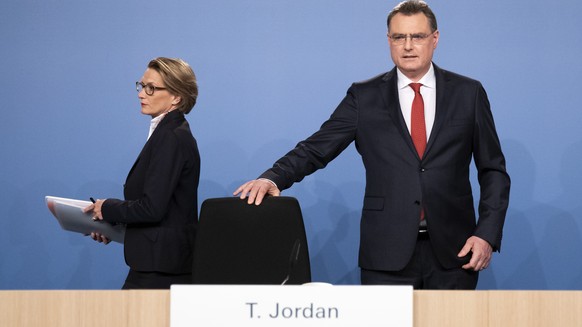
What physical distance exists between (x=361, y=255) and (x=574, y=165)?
61.1 inches

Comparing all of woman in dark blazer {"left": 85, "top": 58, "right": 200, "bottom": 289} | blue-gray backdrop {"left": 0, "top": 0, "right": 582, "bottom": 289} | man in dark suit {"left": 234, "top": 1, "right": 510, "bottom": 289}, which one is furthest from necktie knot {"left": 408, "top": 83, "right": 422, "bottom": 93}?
blue-gray backdrop {"left": 0, "top": 0, "right": 582, "bottom": 289}

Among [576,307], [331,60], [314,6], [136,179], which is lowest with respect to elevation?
[576,307]

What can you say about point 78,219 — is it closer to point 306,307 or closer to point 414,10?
point 414,10

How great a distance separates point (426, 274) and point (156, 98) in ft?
3.86

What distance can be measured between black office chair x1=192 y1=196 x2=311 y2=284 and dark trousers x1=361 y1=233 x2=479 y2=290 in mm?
347

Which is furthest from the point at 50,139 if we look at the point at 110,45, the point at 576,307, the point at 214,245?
the point at 576,307

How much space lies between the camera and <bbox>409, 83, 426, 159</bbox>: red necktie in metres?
2.94

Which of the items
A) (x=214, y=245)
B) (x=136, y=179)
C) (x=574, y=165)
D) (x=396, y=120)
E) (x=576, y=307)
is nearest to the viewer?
(x=576, y=307)

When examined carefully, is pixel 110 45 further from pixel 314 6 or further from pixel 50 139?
pixel 314 6

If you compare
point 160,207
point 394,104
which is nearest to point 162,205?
point 160,207

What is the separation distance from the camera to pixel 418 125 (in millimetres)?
2957

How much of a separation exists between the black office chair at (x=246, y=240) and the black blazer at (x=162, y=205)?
1.19ft

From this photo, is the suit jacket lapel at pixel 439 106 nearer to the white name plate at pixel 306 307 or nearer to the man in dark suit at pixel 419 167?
the man in dark suit at pixel 419 167

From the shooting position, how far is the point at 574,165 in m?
4.06
